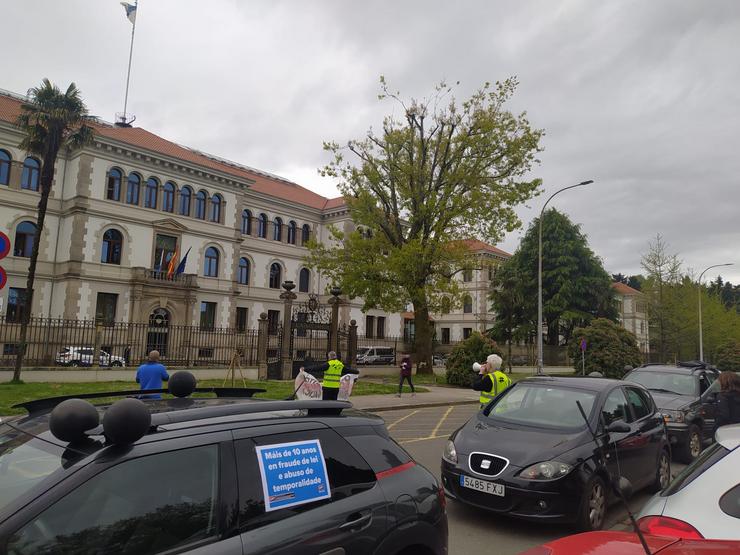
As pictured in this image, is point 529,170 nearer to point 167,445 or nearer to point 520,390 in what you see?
point 520,390

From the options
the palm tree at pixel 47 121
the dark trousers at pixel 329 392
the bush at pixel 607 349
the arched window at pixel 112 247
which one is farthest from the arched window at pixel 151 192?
the bush at pixel 607 349

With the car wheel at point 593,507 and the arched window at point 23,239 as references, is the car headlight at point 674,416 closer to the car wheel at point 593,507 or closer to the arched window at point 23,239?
the car wheel at point 593,507

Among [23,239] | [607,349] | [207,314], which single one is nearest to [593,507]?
[607,349]

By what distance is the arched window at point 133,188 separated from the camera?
38.8m

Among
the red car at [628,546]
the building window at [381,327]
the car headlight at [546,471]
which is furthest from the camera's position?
the building window at [381,327]

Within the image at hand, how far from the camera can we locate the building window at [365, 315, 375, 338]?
56.8 metres

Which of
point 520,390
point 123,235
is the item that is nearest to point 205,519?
point 520,390

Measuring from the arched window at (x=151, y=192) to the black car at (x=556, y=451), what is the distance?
38.0 metres

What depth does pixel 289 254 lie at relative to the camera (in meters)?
51.7

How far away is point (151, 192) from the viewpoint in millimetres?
40031

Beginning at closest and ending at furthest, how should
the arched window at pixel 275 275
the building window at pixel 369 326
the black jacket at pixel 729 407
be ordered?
the black jacket at pixel 729 407 < the arched window at pixel 275 275 < the building window at pixel 369 326

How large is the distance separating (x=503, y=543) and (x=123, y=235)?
38342 millimetres

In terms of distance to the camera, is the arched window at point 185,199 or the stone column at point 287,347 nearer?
the stone column at point 287,347

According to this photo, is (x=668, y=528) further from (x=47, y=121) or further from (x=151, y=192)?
(x=151, y=192)
